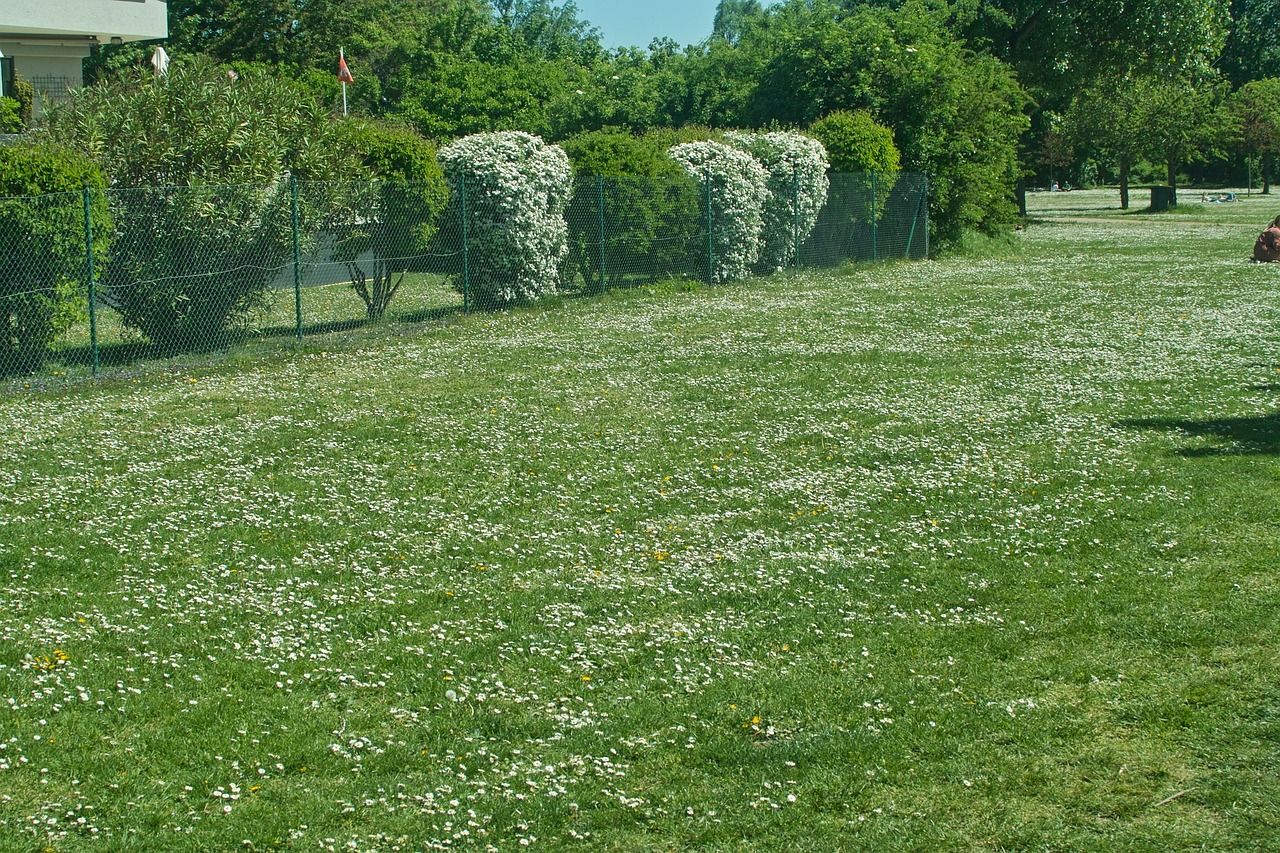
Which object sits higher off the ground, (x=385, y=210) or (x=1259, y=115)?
(x=1259, y=115)

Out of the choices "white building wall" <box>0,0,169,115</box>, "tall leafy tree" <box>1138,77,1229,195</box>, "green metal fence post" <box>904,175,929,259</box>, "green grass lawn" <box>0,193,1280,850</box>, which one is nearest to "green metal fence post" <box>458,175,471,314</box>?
"green grass lawn" <box>0,193,1280,850</box>

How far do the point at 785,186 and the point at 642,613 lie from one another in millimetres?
19764

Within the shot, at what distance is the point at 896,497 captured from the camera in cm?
931

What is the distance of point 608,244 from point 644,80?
713 inches

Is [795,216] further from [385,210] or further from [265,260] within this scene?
[265,260]

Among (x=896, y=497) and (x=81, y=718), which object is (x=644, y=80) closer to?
(x=896, y=497)

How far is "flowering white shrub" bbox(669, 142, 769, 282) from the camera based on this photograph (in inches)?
945

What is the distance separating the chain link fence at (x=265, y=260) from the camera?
14047 millimetres

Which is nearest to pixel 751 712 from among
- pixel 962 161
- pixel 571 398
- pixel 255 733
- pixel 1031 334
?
pixel 255 733

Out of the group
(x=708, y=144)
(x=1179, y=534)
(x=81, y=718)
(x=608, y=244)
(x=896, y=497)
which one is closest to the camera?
(x=81, y=718)

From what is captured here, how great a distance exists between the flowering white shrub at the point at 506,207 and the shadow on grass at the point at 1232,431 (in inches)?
425

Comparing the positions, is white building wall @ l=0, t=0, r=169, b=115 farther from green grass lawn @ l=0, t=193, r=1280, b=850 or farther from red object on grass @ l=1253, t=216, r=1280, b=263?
red object on grass @ l=1253, t=216, r=1280, b=263

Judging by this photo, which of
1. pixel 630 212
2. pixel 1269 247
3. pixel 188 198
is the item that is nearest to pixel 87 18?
pixel 630 212

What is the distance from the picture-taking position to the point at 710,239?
2384 cm
